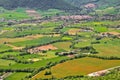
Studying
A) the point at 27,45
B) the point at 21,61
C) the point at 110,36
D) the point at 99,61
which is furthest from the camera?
the point at 110,36

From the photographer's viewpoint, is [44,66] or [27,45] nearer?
[44,66]

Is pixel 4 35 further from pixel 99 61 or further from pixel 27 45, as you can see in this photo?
pixel 99 61

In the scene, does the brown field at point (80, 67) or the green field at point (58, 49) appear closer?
the brown field at point (80, 67)

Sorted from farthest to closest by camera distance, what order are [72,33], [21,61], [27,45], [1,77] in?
[72,33]
[27,45]
[21,61]
[1,77]

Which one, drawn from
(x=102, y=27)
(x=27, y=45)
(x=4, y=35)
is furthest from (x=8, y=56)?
(x=102, y=27)

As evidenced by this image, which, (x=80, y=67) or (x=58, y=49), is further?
(x=58, y=49)

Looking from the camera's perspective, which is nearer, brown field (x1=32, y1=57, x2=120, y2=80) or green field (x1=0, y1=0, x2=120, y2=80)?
brown field (x1=32, y1=57, x2=120, y2=80)
